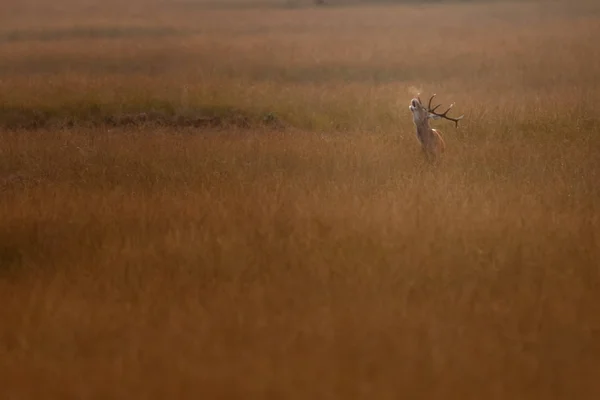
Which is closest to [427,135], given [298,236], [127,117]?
[298,236]

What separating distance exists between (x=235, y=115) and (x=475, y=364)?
593 centimetres

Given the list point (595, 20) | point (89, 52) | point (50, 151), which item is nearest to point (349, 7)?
point (595, 20)

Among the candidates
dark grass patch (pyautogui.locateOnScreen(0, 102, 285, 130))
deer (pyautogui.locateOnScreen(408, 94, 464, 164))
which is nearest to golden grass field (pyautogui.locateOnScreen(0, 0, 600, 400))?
dark grass patch (pyautogui.locateOnScreen(0, 102, 285, 130))

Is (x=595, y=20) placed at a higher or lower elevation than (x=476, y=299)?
higher

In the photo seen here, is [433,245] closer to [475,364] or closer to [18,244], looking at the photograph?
[475,364]

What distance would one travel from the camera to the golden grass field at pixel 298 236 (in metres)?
3.75

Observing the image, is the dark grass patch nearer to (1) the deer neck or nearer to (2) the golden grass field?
(2) the golden grass field

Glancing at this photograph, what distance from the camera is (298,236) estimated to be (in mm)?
5227

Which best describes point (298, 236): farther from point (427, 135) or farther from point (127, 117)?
point (127, 117)

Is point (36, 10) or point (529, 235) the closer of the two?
point (529, 235)

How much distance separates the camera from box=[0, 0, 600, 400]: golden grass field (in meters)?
3.75

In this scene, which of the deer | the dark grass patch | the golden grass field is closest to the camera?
the golden grass field

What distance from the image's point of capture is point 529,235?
5.20 meters

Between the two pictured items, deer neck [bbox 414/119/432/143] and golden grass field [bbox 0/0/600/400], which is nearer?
golden grass field [bbox 0/0/600/400]
